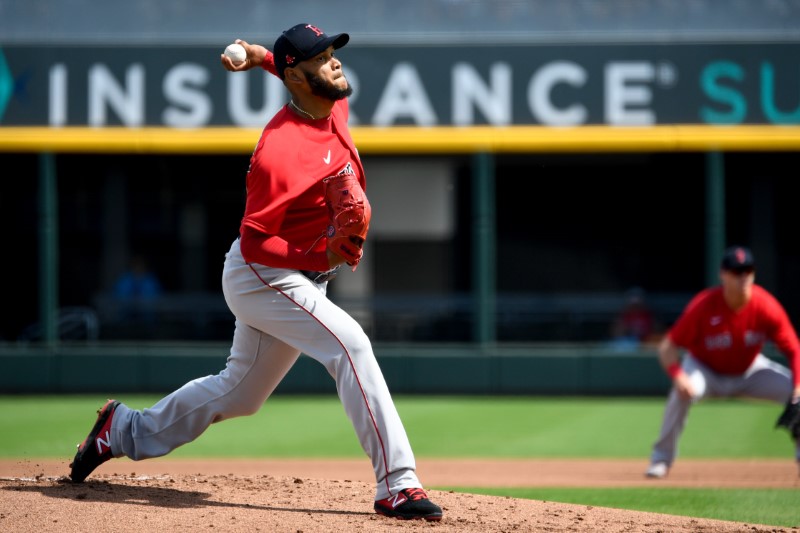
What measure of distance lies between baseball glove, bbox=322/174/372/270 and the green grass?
2.36 metres

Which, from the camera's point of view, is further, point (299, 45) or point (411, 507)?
point (299, 45)

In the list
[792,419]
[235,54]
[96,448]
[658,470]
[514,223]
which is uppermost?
[235,54]

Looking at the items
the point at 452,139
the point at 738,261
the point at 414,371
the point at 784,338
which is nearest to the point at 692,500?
the point at 784,338

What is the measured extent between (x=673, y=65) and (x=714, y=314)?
813 cm

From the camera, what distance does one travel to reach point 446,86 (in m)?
15.0

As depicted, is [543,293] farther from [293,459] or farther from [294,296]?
[294,296]

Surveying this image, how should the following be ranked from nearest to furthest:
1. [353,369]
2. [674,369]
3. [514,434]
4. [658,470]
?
[353,369], [674,369], [658,470], [514,434]

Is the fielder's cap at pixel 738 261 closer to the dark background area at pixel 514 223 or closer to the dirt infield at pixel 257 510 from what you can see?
the dirt infield at pixel 257 510

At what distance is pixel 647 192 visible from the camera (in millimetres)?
18406

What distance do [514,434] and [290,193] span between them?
21.1 ft

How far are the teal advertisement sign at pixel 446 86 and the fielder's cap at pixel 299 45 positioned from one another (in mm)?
10337

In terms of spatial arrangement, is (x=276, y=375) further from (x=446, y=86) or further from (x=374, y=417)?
(x=446, y=86)

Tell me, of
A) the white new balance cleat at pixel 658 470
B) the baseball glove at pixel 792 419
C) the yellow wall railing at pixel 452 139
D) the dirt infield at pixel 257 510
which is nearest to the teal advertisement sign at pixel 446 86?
the yellow wall railing at pixel 452 139

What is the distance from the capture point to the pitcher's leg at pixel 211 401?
479 centimetres
